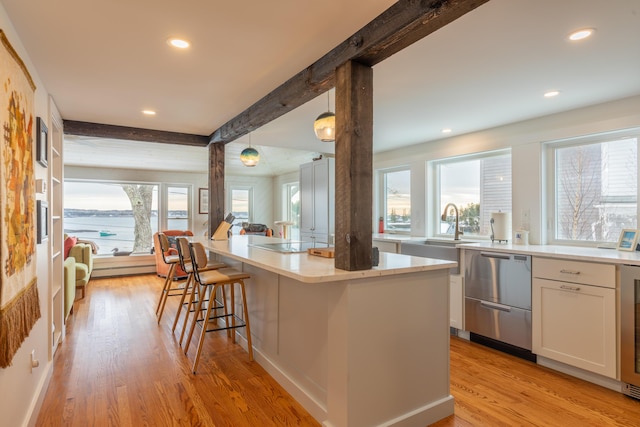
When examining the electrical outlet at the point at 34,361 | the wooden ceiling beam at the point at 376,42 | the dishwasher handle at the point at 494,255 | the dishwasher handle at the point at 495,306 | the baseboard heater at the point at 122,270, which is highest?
the wooden ceiling beam at the point at 376,42

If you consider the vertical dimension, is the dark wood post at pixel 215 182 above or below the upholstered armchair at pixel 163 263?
above

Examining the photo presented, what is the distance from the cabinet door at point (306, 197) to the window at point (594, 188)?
3501 mm

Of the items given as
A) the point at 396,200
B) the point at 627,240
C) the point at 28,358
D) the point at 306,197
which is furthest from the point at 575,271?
the point at 306,197

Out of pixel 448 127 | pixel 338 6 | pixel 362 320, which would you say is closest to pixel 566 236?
pixel 448 127

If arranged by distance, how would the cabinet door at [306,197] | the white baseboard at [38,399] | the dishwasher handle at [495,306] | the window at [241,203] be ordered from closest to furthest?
the white baseboard at [38,399]
the dishwasher handle at [495,306]
the cabinet door at [306,197]
the window at [241,203]

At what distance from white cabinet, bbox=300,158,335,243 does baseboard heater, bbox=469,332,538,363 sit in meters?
2.58

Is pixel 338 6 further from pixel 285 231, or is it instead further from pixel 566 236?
pixel 285 231

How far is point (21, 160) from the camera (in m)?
1.81

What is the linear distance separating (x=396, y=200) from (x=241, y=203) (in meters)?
4.41

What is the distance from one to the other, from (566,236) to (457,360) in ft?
5.41

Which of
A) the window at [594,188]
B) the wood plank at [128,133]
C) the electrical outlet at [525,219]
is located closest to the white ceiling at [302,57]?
the wood plank at [128,133]

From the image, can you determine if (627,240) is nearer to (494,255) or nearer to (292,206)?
(494,255)

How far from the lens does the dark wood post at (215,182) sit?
4.52m

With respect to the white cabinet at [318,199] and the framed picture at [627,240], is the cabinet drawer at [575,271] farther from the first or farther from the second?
the white cabinet at [318,199]
